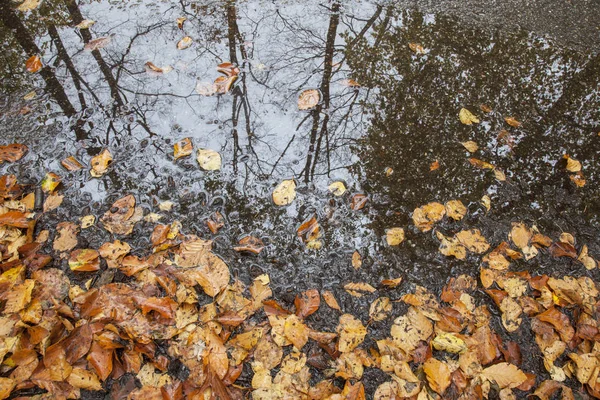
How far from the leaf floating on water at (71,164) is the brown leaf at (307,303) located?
1649 mm

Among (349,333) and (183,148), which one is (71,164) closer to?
(183,148)

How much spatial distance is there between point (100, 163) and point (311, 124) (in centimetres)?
143

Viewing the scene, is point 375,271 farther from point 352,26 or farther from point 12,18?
point 12,18

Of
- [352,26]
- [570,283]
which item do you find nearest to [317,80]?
[352,26]

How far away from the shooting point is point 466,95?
2.99 meters

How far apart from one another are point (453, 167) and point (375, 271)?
0.97 metres

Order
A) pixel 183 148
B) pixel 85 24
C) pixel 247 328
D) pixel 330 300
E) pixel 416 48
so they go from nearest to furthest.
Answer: pixel 247 328, pixel 330 300, pixel 183 148, pixel 416 48, pixel 85 24

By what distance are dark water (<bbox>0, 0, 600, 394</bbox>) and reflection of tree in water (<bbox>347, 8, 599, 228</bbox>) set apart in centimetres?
1

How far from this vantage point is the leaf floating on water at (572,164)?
104 inches

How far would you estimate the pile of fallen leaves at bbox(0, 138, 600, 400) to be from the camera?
1.77 metres

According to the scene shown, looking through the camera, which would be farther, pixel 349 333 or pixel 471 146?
pixel 471 146

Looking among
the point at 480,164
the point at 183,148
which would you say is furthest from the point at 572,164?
the point at 183,148

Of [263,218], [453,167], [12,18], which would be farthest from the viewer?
[12,18]

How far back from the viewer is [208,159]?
2.58 m
